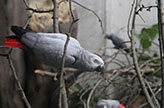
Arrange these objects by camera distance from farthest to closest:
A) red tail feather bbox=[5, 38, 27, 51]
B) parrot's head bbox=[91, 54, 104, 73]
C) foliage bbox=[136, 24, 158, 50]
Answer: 1. foliage bbox=[136, 24, 158, 50]
2. parrot's head bbox=[91, 54, 104, 73]
3. red tail feather bbox=[5, 38, 27, 51]

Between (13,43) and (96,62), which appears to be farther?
(96,62)

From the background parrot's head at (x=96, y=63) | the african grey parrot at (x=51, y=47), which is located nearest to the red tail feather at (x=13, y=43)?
the african grey parrot at (x=51, y=47)

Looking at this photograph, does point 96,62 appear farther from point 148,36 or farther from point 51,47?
point 148,36

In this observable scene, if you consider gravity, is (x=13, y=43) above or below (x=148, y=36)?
above

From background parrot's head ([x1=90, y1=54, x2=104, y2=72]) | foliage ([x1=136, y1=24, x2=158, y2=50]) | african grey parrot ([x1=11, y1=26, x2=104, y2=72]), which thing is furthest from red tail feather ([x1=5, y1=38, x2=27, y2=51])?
foliage ([x1=136, y1=24, x2=158, y2=50])

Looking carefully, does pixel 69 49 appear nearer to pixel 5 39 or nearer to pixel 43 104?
pixel 5 39

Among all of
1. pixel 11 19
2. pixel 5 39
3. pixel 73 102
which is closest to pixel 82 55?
pixel 5 39

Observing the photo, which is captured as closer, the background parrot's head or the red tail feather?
the red tail feather

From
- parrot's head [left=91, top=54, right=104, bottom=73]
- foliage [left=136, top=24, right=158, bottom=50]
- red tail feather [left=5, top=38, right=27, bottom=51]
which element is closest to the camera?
red tail feather [left=5, top=38, right=27, bottom=51]

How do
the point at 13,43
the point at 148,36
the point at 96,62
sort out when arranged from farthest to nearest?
the point at 148,36
the point at 96,62
the point at 13,43

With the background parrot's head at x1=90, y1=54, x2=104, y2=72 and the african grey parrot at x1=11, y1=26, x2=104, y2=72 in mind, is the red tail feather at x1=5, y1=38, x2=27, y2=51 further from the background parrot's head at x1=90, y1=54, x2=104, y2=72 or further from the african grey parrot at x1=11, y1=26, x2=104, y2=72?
the background parrot's head at x1=90, y1=54, x2=104, y2=72

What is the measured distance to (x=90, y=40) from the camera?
223 cm

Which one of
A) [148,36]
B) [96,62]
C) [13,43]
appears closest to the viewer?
[13,43]

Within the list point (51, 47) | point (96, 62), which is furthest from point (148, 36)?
point (51, 47)
